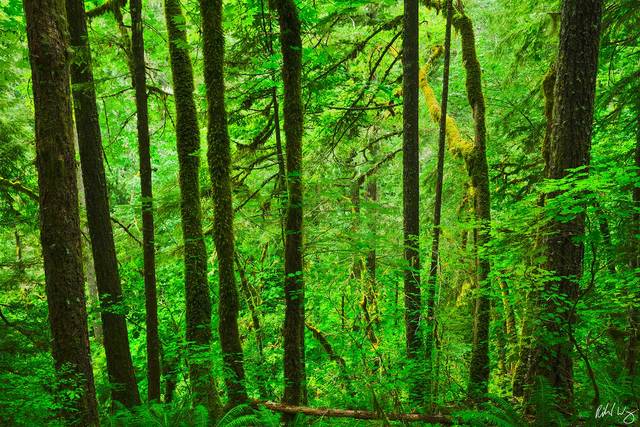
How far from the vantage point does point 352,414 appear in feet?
18.9

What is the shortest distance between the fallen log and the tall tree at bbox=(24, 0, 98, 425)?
2.49 meters

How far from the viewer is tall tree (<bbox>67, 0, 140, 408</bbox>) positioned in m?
7.30

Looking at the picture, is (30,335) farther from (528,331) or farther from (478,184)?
(478,184)

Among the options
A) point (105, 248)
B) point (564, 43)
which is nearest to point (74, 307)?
point (105, 248)

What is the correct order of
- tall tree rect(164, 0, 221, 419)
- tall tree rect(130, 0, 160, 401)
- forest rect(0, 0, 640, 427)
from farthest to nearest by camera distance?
tall tree rect(130, 0, 160, 401) < tall tree rect(164, 0, 221, 419) < forest rect(0, 0, 640, 427)

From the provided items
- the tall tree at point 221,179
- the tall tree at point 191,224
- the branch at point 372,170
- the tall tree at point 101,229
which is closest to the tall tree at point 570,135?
the tall tree at point 221,179

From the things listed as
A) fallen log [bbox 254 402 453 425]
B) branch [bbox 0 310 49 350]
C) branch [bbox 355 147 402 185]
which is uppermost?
branch [bbox 355 147 402 185]

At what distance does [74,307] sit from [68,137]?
1.85 metres

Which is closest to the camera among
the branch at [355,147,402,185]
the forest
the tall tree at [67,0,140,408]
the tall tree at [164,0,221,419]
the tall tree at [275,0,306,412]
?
the forest

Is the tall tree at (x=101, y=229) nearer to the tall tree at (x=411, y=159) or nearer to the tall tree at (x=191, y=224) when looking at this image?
the tall tree at (x=191, y=224)

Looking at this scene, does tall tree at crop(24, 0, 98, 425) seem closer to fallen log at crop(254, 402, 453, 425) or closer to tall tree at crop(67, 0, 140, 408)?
fallen log at crop(254, 402, 453, 425)

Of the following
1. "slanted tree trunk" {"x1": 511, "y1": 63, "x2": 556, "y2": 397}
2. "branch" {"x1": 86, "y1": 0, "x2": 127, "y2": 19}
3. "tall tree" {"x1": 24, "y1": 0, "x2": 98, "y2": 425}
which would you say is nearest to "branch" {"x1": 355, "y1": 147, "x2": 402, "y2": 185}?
"slanted tree trunk" {"x1": 511, "y1": 63, "x2": 556, "y2": 397}

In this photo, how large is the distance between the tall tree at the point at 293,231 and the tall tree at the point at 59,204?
253cm

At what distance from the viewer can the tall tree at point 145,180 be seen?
6598 millimetres
